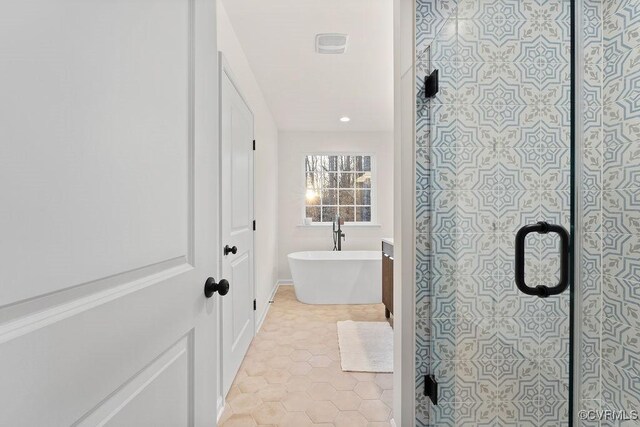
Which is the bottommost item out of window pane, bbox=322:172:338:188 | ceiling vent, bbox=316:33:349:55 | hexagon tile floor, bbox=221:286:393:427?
hexagon tile floor, bbox=221:286:393:427

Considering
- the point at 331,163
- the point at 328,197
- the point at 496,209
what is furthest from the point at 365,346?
the point at 331,163

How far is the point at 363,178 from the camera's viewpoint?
548 cm

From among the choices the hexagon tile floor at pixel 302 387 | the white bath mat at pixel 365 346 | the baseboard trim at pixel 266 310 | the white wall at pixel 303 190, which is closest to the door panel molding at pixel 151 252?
the hexagon tile floor at pixel 302 387

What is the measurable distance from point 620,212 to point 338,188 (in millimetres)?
4537

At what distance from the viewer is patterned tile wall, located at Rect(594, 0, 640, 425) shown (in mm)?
987

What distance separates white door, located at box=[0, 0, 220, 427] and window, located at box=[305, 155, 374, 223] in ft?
14.7

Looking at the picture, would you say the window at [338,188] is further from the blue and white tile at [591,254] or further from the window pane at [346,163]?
the blue and white tile at [591,254]

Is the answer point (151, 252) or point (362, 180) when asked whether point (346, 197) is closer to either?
point (362, 180)

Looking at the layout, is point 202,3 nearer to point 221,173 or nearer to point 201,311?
point 201,311

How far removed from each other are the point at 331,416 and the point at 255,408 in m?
0.44

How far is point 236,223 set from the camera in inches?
96.7

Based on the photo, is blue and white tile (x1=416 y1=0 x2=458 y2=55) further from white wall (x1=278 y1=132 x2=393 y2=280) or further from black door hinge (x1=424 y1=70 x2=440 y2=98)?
white wall (x1=278 y1=132 x2=393 y2=280)

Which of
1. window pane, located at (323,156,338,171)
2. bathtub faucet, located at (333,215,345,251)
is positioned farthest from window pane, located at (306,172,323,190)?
bathtub faucet, located at (333,215,345,251)

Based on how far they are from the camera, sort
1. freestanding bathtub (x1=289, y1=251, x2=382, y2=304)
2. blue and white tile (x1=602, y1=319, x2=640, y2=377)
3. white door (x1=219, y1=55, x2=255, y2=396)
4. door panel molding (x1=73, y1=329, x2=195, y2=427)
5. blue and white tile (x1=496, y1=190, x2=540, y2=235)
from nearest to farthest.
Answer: door panel molding (x1=73, y1=329, x2=195, y2=427), blue and white tile (x1=602, y1=319, x2=640, y2=377), blue and white tile (x1=496, y1=190, x2=540, y2=235), white door (x1=219, y1=55, x2=255, y2=396), freestanding bathtub (x1=289, y1=251, x2=382, y2=304)
